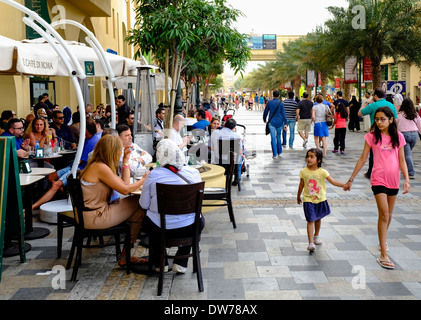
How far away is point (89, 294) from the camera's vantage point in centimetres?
438

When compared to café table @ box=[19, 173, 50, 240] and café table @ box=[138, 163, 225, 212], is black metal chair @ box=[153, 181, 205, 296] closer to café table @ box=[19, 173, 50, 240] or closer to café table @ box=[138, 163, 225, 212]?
café table @ box=[138, 163, 225, 212]

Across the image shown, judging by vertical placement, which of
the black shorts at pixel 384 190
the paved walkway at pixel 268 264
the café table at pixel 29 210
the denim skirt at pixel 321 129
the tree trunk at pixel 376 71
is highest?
the tree trunk at pixel 376 71

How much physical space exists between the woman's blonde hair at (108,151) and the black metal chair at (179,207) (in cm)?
75

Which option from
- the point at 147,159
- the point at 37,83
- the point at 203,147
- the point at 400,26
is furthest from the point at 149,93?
the point at 400,26

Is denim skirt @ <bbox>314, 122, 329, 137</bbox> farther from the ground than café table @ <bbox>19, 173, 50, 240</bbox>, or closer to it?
farther from the ground

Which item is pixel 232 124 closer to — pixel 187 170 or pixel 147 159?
pixel 147 159

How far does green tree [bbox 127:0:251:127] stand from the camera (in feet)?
33.7

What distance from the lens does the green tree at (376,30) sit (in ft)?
68.3

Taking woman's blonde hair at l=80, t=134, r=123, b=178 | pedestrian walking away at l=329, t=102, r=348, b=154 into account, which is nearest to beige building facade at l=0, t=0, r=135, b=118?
pedestrian walking away at l=329, t=102, r=348, b=154

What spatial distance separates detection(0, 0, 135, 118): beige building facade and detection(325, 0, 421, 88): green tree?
417 inches

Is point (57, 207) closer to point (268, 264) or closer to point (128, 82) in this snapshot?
point (268, 264)

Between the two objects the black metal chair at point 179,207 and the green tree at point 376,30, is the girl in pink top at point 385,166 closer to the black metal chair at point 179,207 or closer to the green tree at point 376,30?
the black metal chair at point 179,207

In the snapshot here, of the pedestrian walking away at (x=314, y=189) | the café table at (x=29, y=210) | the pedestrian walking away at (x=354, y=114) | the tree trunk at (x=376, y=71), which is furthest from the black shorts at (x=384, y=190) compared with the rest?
the tree trunk at (x=376, y=71)
